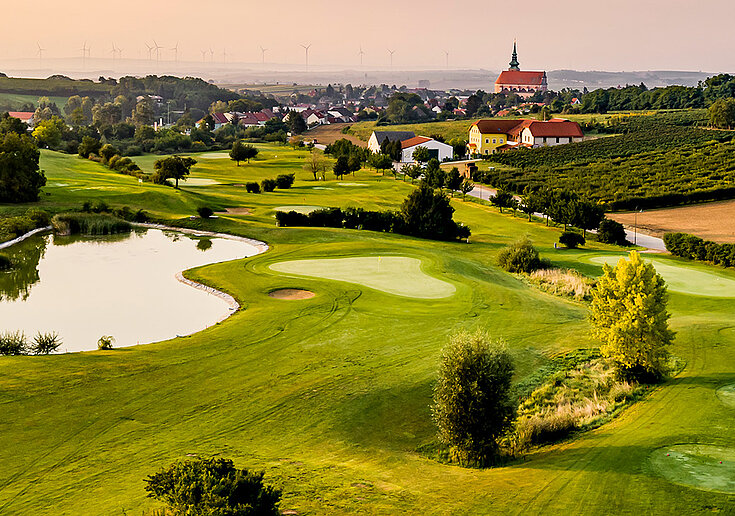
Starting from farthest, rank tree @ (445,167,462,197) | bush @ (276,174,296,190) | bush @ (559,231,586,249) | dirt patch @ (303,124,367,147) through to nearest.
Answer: dirt patch @ (303,124,367,147), tree @ (445,167,462,197), bush @ (276,174,296,190), bush @ (559,231,586,249)

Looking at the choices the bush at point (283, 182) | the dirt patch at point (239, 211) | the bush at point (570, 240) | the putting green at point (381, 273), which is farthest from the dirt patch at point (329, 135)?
the putting green at point (381, 273)

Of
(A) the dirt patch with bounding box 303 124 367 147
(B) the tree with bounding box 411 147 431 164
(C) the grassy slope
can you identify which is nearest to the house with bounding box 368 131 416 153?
(B) the tree with bounding box 411 147 431 164

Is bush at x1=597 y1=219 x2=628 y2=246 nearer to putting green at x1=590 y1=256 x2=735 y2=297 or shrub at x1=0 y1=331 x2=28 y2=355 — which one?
putting green at x1=590 y1=256 x2=735 y2=297

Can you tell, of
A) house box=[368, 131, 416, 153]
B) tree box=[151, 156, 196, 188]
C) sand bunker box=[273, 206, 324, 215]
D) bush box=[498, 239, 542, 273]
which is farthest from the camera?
house box=[368, 131, 416, 153]

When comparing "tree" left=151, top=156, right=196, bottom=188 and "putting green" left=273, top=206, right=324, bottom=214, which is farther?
"tree" left=151, top=156, right=196, bottom=188

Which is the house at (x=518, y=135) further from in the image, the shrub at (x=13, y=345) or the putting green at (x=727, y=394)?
the shrub at (x=13, y=345)

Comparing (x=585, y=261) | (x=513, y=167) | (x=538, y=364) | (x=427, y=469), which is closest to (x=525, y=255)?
(x=585, y=261)

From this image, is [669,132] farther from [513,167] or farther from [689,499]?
[689,499]

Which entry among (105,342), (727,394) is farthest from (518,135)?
(727,394)
